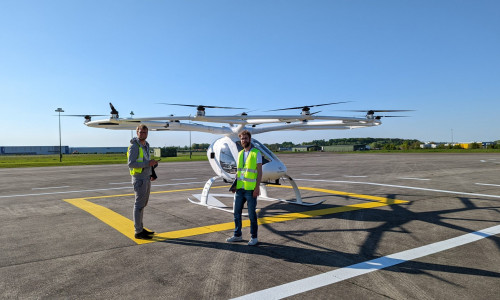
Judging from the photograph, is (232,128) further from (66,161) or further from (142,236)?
(66,161)

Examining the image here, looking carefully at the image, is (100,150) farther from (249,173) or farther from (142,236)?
(249,173)

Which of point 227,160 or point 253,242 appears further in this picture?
point 227,160

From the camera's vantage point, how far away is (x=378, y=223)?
7.64 m

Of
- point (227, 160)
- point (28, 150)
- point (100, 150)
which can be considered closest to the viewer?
point (227, 160)

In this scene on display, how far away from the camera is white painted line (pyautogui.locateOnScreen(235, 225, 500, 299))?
4.00m

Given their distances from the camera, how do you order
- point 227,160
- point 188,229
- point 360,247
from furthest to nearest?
point 227,160 → point 188,229 → point 360,247

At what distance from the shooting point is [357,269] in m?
4.75

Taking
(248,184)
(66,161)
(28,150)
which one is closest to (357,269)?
(248,184)

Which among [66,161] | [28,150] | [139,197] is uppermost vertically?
[28,150]

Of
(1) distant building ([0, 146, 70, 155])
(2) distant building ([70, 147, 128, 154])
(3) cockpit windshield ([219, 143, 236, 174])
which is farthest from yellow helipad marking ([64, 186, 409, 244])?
(1) distant building ([0, 146, 70, 155])

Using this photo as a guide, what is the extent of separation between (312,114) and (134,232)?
231 inches

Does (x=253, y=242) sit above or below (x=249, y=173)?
below

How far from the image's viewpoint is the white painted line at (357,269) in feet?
13.1

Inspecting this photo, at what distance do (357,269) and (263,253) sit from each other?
1630 mm
